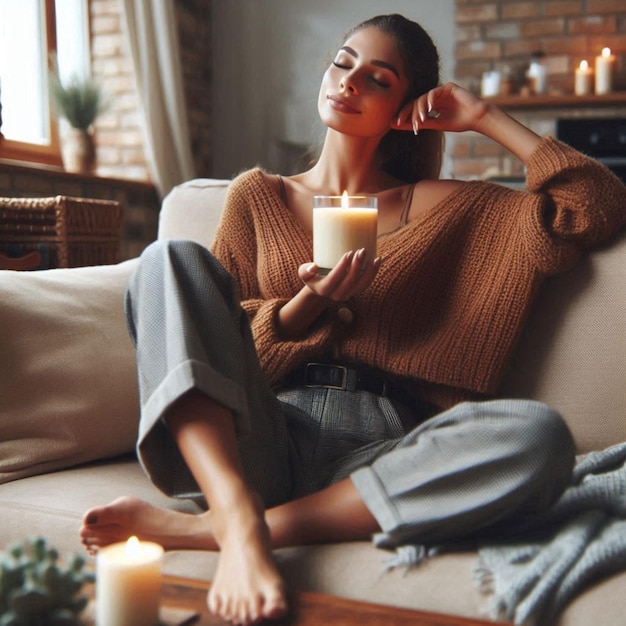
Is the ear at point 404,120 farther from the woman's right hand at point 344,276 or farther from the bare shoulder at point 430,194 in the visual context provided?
the woman's right hand at point 344,276

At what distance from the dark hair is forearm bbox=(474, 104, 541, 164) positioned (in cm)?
14

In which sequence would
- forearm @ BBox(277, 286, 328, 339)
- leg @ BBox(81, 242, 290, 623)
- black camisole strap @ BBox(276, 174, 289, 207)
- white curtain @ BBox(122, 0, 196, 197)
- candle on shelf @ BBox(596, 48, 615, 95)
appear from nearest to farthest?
1. leg @ BBox(81, 242, 290, 623)
2. forearm @ BBox(277, 286, 328, 339)
3. black camisole strap @ BBox(276, 174, 289, 207)
4. white curtain @ BBox(122, 0, 196, 197)
5. candle on shelf @ BBox(596, 48, 615, 95)

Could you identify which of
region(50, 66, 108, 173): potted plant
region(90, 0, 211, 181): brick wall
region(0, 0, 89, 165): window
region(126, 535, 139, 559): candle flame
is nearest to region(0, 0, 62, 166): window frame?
region(0, 0, 89, 165): window

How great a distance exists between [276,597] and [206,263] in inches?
19.5

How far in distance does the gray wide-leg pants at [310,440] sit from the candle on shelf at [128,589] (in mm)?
255

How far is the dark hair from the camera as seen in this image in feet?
4.92

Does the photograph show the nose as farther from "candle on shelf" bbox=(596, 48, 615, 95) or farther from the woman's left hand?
"candle on shelf" bbox=(596, 48, 615, 95)

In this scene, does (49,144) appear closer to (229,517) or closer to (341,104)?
(341,104)

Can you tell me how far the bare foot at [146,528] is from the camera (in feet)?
3.22

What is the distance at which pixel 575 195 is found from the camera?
136 cm

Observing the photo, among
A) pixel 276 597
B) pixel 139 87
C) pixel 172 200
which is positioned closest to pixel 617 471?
pixel 276 597

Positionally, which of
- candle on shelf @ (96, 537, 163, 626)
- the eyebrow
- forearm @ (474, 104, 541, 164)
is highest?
the eyebrow

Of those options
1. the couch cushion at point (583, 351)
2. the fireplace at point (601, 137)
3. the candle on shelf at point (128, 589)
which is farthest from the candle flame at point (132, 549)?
the fireplace at point (601, 137)

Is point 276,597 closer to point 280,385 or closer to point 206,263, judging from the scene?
point 206,263
